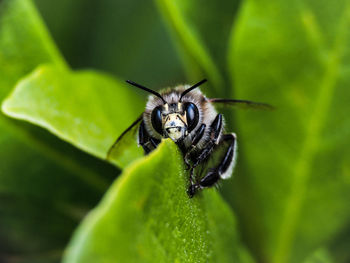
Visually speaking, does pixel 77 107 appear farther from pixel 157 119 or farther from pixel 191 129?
pixel 191 129

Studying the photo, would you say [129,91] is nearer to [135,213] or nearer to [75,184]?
[75,184]

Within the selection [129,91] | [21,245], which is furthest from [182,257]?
[21,245]

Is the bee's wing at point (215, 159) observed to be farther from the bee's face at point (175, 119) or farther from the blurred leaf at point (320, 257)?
the blurred leaf at point (320, 257)

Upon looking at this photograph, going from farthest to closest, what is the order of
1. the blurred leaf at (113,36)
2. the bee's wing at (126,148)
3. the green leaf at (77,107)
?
the blurred leaf at (113,36)
the bee's wing at (126,148)
the green leaf at (77,107)

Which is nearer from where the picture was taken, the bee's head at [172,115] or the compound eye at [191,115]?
the bee's head at [172,115]

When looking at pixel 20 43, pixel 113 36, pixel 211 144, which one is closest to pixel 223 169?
pixel 211 144

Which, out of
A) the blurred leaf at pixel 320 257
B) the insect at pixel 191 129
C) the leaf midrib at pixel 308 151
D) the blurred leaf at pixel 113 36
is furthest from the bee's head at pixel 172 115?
the blurred leaf at pixel 113 36

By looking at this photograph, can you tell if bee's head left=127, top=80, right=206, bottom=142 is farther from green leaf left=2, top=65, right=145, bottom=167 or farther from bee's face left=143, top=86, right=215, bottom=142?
green leaf left=2, top=65, right=145, bottom=167
